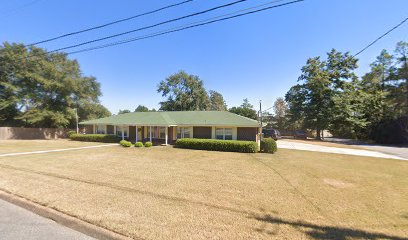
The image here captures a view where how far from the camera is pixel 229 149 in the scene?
61.9ft

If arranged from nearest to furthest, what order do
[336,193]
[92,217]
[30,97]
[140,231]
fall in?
[140,231] < [92,217] < [336,193] < [30,97]

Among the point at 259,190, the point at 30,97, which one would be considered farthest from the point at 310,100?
the point at 30,97

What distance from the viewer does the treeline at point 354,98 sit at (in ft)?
117

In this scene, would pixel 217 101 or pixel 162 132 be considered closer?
pixel 162 132

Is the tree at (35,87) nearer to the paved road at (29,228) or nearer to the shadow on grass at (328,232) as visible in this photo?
the paved road at (29,228)

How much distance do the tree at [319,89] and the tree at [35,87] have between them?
39089 millimetres

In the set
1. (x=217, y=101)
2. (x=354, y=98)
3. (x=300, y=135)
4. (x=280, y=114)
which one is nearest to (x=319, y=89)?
(x=354, y=98)

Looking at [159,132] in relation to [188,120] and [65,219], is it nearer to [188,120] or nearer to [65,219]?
[188,120]

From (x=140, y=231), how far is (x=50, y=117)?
120 feet

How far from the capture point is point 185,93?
50906mm

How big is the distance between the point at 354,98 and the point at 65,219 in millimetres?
44881

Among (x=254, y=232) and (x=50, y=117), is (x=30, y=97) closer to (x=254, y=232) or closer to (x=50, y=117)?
(x=50, y=117)

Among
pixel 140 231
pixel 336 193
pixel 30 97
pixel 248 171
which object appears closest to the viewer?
pixel 140 231

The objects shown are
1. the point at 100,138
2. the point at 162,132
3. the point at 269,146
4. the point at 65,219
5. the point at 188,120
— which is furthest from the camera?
the point at 100,138
